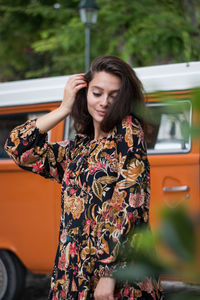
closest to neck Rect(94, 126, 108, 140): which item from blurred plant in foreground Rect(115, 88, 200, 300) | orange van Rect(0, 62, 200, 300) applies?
blurred plant in foreground Rect(115, 88, 200, 300)

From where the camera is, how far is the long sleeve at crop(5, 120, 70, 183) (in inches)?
88.7

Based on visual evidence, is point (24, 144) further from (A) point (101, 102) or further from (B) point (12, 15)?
(B) point (12, 15)

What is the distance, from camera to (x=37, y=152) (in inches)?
88.7

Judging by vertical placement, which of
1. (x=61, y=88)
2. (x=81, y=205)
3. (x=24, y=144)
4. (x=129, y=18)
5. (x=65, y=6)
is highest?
(x=65, y=6)

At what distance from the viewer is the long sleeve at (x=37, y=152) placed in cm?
225

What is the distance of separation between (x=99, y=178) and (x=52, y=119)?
0.42 metres

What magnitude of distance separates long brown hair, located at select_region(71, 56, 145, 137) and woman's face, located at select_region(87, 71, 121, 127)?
32mm

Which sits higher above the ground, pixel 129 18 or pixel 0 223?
pixel 129 18

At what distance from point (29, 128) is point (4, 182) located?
238 cm

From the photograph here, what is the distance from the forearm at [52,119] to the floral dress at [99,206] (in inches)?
7.3

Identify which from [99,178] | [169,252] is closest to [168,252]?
[169,252]

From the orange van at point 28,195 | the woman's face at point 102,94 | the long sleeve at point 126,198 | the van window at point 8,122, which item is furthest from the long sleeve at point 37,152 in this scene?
the van window at point 8,122

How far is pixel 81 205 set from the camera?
2.02m

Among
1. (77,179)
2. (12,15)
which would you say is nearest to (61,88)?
(77,179)
